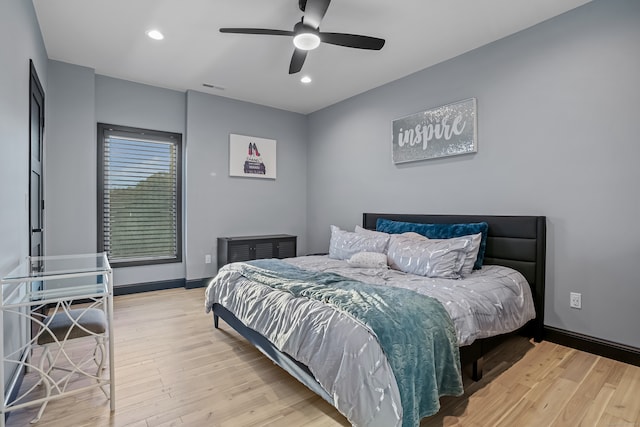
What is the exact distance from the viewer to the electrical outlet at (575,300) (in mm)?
2701

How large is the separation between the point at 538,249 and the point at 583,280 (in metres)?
0.39

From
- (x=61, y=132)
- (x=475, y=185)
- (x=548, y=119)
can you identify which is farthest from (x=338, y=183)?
(x=61, y=132)

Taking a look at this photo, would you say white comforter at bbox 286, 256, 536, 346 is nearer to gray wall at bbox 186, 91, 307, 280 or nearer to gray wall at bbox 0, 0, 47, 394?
gray wall at bbox 0, 0, 47, 394

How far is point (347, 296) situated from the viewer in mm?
1936

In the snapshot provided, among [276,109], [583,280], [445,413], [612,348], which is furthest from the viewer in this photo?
[276,109]

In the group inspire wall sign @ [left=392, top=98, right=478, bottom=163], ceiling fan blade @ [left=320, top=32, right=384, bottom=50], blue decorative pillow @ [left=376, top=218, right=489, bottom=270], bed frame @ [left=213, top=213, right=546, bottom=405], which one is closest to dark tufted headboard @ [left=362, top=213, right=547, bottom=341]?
bed frame @ [left=213, top=213, right=546, bottom=405]

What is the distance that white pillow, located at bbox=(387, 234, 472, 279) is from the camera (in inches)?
104

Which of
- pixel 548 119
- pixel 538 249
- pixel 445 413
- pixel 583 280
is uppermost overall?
pixel 548 119

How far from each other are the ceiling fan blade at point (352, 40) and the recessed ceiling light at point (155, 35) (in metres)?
1.64

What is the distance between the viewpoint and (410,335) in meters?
1.64

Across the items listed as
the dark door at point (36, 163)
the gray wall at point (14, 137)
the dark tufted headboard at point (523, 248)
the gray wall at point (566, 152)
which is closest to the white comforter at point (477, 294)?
the dark tufted headboard at point (523, 248)

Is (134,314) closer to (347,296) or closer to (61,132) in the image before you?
(61,132)

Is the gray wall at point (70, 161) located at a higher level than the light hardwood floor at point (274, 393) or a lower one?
higher

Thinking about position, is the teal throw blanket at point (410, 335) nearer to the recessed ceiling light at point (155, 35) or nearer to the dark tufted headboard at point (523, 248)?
the dark tufted headboard at point (523, 248)
